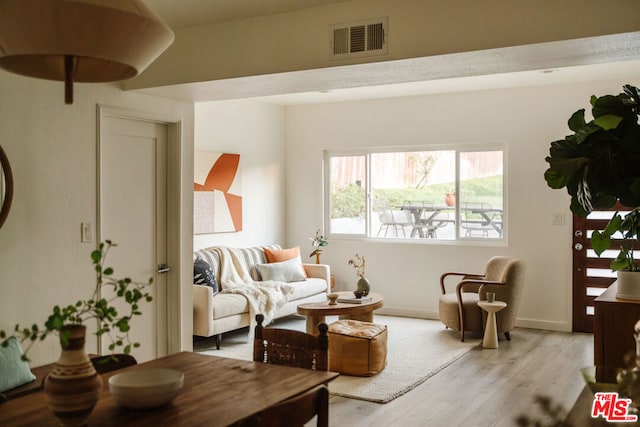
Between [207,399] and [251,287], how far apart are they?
438 centimetres

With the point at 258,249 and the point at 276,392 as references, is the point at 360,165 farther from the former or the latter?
the point at 276,392

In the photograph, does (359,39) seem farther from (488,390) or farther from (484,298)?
(484,298)

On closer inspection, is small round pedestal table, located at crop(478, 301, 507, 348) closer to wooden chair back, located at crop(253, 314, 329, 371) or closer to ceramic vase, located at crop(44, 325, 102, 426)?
wooden chair back, located at crop(253, 314, 329, 371)

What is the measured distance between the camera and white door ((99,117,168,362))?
4.11 m

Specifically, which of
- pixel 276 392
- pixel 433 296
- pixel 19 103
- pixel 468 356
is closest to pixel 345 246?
pixel 433 296

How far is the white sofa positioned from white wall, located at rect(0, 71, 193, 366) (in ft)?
5.78

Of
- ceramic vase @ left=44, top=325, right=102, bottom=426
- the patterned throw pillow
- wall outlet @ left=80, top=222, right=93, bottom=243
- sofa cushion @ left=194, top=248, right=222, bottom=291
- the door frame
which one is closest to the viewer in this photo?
ceramic vase @ left=44, top=325, right=102, bottom=426

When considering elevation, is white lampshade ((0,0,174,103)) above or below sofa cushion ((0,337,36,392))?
above

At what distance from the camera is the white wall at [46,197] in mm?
3400

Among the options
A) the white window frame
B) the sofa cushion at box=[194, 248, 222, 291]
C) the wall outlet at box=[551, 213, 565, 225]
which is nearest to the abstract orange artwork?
the sofa cushion at box=[194, 248, 222, 291]

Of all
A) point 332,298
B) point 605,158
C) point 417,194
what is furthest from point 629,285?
point 417,194

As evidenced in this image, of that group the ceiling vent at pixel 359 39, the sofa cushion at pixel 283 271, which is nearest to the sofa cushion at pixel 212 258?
the sofa cushion at pixel 283 271

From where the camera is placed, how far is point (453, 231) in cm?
745

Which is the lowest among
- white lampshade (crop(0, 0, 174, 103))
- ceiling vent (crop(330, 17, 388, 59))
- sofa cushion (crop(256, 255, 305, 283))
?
sofa cushion (crop(256, 255, 305, 283))
